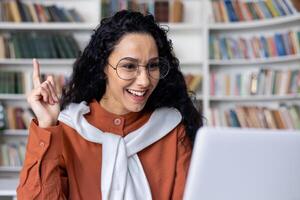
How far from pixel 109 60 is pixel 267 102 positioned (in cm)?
306

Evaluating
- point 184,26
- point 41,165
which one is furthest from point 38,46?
point 41,165

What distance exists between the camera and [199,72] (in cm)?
442

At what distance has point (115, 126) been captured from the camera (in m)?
1.46

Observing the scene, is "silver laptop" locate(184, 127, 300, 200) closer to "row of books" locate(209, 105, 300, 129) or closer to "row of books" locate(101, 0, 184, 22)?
"row of books" locate(209, 105, 300, 129)

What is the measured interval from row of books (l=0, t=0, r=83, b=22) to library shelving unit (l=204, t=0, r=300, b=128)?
1357 mm

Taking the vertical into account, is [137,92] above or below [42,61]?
above

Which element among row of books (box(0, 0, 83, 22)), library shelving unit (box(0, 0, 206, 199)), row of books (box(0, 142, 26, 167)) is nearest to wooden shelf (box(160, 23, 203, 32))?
library shelving unit (box(0, 0, 206, 199))

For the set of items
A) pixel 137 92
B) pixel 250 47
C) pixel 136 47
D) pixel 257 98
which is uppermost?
pixel 136 47

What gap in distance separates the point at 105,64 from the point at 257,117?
286 cm

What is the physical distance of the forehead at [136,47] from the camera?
1370 millimetres

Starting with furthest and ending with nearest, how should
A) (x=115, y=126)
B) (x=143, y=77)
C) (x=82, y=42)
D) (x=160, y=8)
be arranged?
(x=82, y=42) → (x=160, y=8) → (x=115, y=126) → (x=143, y=77)

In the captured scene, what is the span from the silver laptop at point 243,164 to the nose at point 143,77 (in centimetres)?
63

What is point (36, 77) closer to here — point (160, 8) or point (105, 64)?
point (105, 64)

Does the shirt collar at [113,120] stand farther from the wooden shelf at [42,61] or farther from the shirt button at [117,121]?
the wooden shelf at [42,61]
